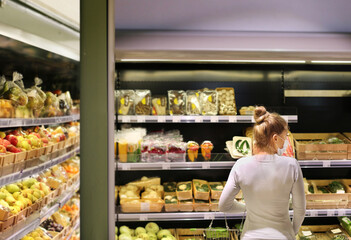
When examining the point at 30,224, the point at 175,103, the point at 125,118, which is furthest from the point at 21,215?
the point at 175,103

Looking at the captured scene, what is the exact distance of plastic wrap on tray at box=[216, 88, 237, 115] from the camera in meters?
3.01

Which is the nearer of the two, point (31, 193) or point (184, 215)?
point (31, 193)

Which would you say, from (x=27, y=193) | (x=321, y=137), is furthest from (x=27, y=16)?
(x=321, y=137)

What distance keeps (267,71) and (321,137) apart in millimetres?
944

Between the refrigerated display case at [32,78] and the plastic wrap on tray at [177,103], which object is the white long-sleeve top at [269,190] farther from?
the refrigerated display case at [32,78]

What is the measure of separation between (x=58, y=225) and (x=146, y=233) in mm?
875

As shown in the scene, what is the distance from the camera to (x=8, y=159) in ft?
7.00

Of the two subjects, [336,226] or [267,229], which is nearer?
[267,229]

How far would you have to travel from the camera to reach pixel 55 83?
13.0 ft

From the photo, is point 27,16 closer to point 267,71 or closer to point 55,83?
point 55,83

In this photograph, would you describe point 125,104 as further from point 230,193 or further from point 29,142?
point 230,193

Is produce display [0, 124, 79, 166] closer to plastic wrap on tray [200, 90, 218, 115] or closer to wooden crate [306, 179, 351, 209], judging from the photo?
plastic wrap on tray [200, 90, 218, 115]

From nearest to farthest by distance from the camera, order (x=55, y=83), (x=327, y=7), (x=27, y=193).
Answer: (x=27, y=193), (x=327, y=7), (x=55, y=83)

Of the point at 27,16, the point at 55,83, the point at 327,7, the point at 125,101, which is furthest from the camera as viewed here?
the point at 55,83
